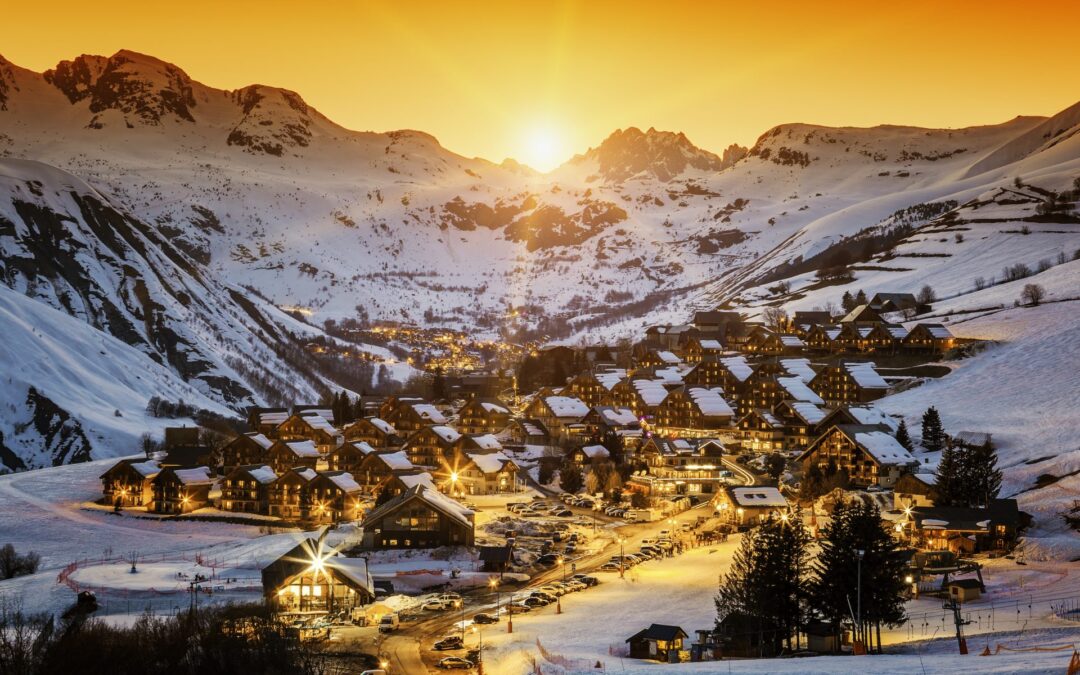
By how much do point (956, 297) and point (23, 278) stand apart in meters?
158

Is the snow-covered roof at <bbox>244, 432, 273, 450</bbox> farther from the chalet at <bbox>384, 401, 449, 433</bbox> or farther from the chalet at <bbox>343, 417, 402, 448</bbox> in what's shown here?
the chalet at <bbox>384, 401, 449, 433</bbox>

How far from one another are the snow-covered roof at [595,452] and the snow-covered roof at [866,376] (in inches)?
1272

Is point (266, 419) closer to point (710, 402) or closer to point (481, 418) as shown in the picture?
point (481, 418)

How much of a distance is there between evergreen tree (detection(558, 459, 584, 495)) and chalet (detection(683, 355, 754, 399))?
34.3 meters

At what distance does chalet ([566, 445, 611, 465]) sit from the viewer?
9638 cm

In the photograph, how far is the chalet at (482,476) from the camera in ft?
300

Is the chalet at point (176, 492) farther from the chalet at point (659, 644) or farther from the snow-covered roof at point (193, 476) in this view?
the chalet at point (659, 644)

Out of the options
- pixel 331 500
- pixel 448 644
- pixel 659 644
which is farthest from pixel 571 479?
pixel 659 644

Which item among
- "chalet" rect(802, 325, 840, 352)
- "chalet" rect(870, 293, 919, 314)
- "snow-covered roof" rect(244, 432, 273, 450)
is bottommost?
"snow-covered roof" rect(244, 432, 273, 450)

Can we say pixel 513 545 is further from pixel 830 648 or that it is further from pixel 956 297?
pixel 956 297

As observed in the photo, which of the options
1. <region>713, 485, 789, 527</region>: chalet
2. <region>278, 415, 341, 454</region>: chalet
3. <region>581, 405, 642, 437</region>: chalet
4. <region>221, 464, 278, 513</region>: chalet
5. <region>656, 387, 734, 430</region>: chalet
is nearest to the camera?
<region>713, 485, 789, 527</region>: chalet

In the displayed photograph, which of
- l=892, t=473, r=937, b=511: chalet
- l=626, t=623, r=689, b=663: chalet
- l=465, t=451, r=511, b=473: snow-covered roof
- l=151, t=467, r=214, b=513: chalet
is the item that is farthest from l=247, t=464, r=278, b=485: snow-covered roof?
l=892, t=473, r=937, b=511: chalet

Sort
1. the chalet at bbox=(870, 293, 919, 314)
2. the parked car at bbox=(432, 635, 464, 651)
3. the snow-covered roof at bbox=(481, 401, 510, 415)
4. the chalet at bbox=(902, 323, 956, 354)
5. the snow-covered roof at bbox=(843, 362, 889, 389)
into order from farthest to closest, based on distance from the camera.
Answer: the chalet at bbox=(870, 293, 919, 314) → the chalet at bbox=(902, 323, 956, 354) → the snow-covered roof at bbox=(481, 401, 510, 415) → the snow-covered roof at bbox=(843, 362, 889, 389) → the parked car at bbox=(432, 635, 464, 651)

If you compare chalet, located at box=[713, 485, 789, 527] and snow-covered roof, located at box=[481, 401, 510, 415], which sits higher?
snow-covered roof, located at box=[481, 401, 510, 415]
